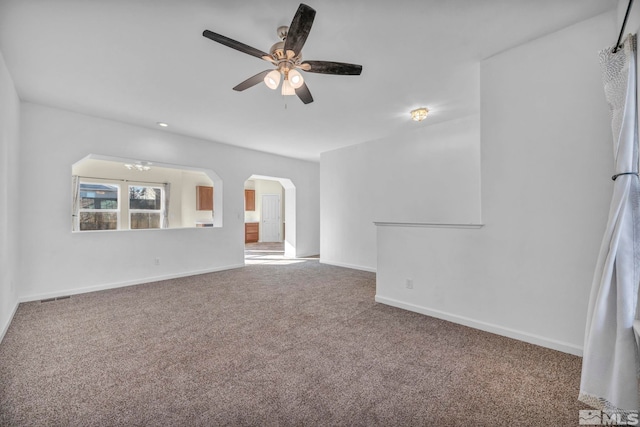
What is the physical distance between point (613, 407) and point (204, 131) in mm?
5360

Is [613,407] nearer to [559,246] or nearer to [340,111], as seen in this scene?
[559,246]

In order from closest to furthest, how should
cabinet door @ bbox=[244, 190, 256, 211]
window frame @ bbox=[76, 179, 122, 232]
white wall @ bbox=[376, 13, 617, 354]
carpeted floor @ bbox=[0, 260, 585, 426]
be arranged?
1. carpeted floor @ bbox=[0, 260, 585, 426]
2. white wall @ bbox=[376, 13, 617, 354]
3. window frame @ bbox=[76, 179, 122, 232]
4. cabinet door @ bbox=[244, 190, 256, 211]

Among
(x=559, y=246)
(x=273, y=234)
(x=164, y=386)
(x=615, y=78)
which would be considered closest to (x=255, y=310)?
(x=164, y=386)

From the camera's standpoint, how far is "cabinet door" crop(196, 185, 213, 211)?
772cm

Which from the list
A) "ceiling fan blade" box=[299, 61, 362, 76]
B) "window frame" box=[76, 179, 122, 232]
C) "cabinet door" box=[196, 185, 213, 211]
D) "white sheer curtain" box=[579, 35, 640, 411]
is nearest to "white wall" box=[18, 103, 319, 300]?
"window frame" box=[76, 179, 122, 232]

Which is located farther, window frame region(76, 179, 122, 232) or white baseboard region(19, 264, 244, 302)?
window frame region(76, 179, 122, 232)

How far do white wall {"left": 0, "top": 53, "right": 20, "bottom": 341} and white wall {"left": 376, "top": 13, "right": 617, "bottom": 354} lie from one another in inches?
170

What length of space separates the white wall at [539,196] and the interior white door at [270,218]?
8.40 meters

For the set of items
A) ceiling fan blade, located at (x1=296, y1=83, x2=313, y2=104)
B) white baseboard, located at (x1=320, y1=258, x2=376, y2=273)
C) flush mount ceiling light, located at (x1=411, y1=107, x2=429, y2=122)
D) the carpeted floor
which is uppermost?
flush mount ceiling light, located at (x1=411, y1=107, x2=429, y2=122)

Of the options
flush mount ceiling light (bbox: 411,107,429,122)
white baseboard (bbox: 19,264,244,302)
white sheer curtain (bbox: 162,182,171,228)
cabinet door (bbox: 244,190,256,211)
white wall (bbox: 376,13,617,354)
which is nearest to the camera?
white wall (bbox: 376,13,617,354)

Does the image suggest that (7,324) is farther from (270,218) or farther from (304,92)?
(270,218)

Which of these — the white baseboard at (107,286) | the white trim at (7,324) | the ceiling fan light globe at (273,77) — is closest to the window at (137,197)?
the white baseboard at (107,286)

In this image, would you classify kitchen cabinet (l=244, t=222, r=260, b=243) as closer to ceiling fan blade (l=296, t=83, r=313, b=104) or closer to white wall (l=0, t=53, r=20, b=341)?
white wall (l=0, t=53, r=20, b=341)

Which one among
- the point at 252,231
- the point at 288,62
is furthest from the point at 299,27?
the point at 252,231
